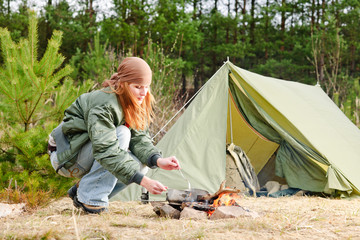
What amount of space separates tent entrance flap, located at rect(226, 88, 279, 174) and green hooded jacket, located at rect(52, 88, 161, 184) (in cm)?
223

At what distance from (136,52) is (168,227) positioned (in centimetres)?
794

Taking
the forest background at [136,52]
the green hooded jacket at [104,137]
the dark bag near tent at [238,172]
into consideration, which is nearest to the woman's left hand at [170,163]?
the green hooded jacket at [104,137]

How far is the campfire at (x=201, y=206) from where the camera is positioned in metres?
2.31

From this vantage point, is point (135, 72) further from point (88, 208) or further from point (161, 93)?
point (161, 93)

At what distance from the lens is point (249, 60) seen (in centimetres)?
1719

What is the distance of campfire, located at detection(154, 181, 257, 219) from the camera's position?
7.58 feet

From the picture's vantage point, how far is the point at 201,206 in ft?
7.88

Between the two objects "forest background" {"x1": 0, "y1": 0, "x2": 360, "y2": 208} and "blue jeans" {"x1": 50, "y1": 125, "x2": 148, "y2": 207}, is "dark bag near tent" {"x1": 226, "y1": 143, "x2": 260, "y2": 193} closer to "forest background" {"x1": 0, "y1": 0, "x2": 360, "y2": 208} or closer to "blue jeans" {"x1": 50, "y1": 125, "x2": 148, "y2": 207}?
"forest background" {"x1": 0, "y1": 0, "x2": 360, "y2": 208}

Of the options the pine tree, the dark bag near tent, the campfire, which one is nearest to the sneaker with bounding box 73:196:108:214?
the campfire

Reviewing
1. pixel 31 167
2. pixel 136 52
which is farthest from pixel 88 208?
pixel 136 52

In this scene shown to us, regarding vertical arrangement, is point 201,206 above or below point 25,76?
below

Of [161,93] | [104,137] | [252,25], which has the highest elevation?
[252,25]

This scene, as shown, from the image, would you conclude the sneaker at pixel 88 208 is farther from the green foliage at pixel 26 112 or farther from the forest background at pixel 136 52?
the green foliage at pixel 26 112

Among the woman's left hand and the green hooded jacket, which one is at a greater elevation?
the green hooded jacket
